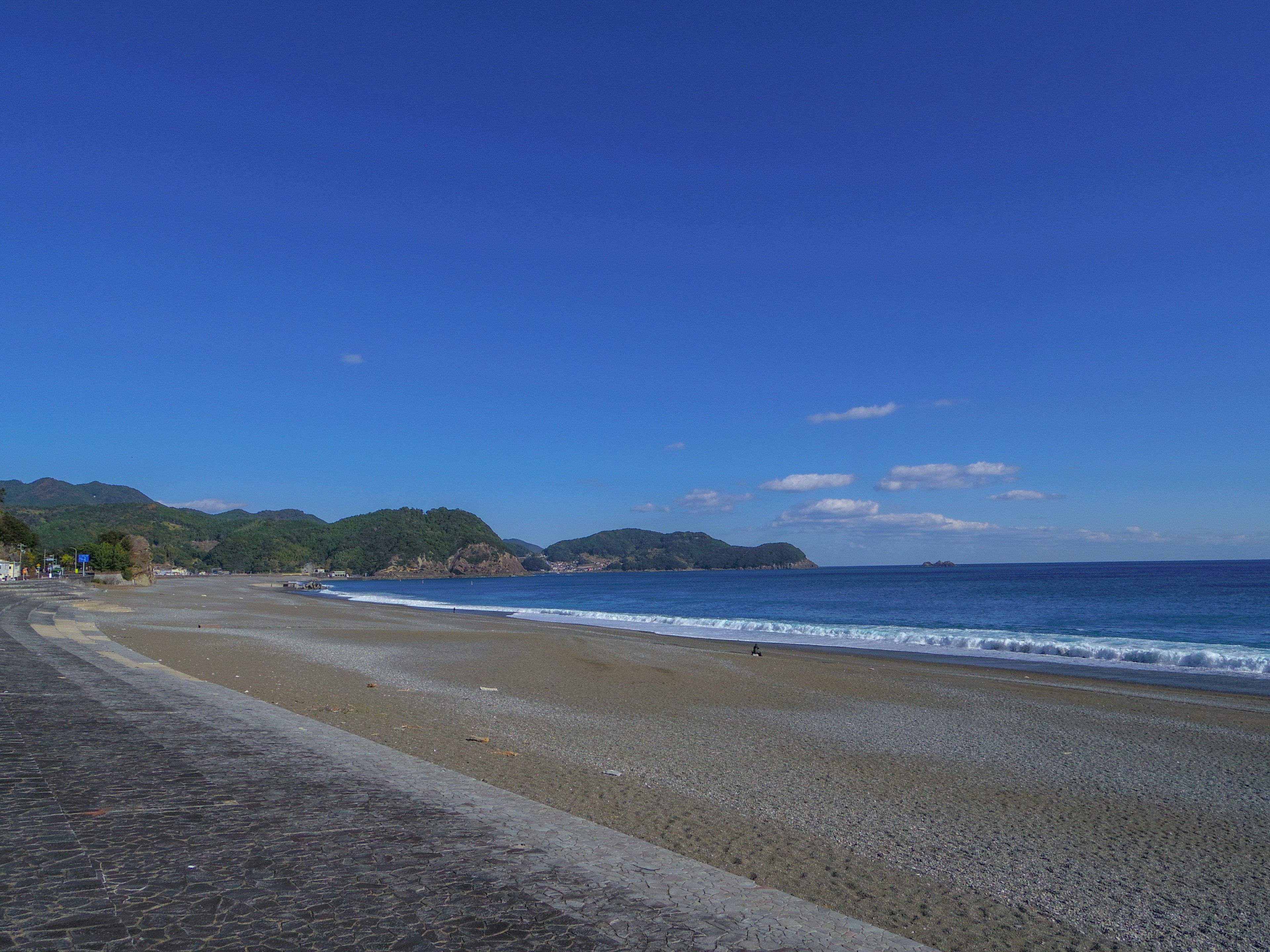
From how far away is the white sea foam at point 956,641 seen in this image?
2234 cm

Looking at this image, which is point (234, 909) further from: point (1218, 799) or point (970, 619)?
point (970, 619)

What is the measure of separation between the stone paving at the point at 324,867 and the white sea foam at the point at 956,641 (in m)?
22.5

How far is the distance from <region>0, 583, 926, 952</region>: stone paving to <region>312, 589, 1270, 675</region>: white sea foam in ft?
73.7

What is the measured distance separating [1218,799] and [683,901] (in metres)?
6.71

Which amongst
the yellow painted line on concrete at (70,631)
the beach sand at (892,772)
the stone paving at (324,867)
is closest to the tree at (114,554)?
the yellow painted line on concrete at (70,631)

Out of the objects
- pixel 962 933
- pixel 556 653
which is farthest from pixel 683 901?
pixel 556 653

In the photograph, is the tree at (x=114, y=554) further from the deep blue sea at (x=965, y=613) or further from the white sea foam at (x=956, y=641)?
the white sea foam at (x=956, y=641)

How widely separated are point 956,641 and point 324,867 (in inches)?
1151

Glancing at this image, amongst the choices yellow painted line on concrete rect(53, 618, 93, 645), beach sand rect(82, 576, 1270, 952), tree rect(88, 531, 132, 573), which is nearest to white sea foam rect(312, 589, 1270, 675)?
beach sand rect(82, 576, 1270, 952)

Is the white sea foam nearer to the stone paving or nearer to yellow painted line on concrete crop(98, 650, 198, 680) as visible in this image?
yellow painted line on concrete crop(98, 650, 198, 680)

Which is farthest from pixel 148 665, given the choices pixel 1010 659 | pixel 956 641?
pixel 956 641

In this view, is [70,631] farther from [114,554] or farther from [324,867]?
[114,554]

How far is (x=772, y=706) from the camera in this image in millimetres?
13000

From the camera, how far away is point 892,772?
8.30m
